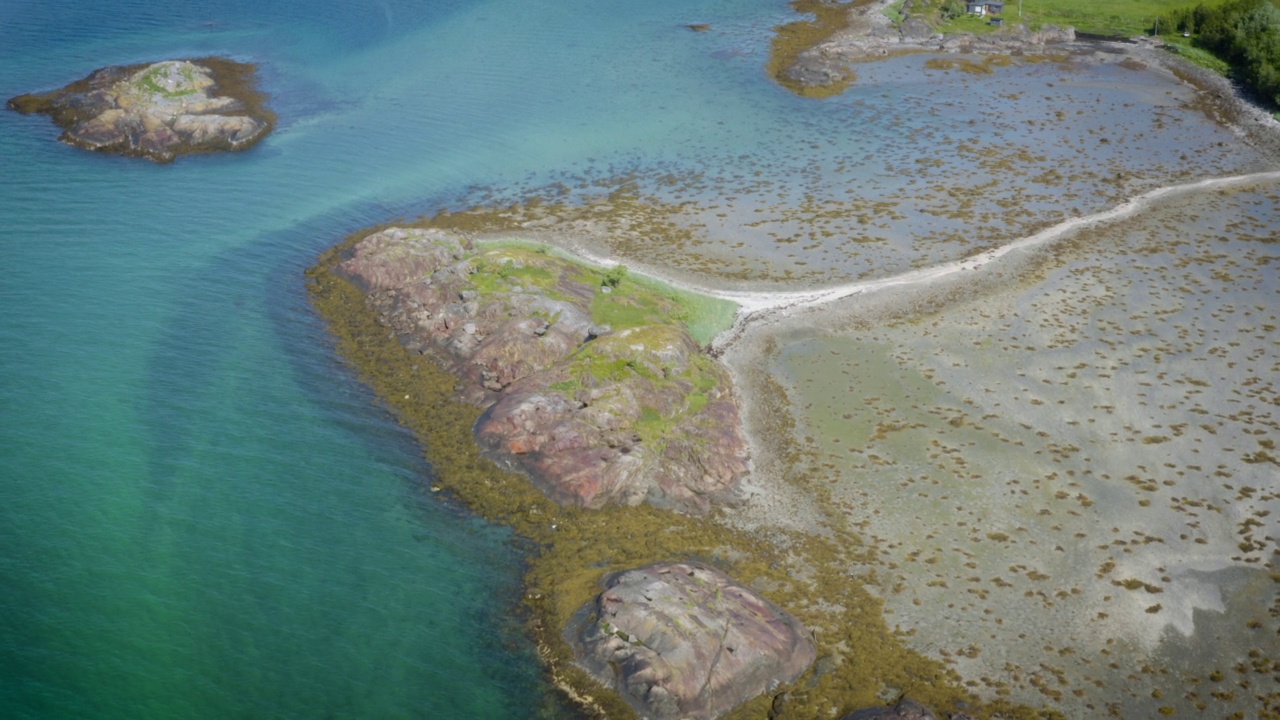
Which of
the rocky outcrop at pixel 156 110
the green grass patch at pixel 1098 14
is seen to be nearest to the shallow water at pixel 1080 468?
the rocky outcrop at pixel 156 110

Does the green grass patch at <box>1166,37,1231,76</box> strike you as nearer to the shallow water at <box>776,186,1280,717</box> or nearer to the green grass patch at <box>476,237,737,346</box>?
the shallow water at <box>776,186,1280,717</box>

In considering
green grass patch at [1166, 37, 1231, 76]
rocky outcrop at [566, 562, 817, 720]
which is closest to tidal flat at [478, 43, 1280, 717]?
rocky outcrop at [566, 562, 817, 720]

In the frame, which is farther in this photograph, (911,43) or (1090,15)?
(1090,15)

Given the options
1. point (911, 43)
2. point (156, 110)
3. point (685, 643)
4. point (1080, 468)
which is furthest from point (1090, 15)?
point (685, 643)

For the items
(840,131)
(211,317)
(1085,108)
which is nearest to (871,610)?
(211,317)

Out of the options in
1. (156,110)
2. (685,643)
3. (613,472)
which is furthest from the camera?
(156,110)

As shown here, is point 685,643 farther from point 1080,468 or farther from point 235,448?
point 235,448

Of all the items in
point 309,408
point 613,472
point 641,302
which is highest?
point 641,302

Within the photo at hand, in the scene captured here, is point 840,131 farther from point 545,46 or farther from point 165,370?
point 165,370
